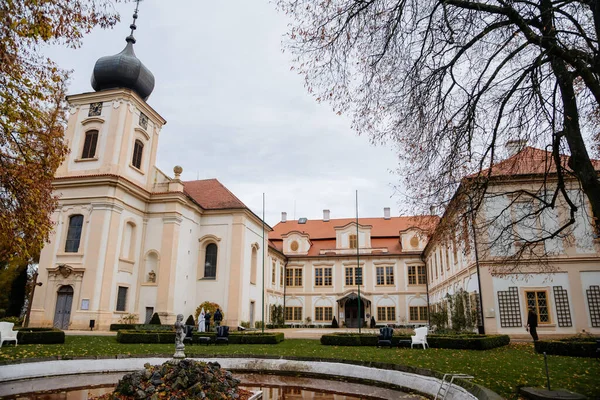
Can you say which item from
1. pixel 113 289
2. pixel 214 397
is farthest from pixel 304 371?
pixel 113 289

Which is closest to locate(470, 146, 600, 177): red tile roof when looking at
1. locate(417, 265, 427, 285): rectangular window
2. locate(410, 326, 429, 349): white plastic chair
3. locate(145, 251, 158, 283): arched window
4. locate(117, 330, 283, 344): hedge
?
locate(410, 326, 429, 349): white plastic chair

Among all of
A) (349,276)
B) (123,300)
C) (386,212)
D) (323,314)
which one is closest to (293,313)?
(323,314)

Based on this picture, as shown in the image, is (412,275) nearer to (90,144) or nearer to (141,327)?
(141,327)

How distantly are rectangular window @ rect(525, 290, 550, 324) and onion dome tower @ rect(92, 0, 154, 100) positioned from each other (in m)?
26.7

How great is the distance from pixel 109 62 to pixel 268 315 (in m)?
23.3

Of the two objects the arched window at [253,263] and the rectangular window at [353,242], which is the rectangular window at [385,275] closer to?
the rectangular window at [353,242]

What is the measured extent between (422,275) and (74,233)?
30.7 meters

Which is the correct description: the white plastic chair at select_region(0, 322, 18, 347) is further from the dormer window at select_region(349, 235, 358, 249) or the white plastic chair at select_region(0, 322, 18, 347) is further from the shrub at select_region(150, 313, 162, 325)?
the dormer window at select_region(349, 235, 358, 249)

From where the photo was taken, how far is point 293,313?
42.7m

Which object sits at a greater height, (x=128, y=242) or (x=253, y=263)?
(x=128, y=242)

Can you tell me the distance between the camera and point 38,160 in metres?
11.0

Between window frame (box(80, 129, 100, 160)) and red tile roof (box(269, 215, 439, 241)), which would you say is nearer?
window frame (box(80, 129, 100, 160))

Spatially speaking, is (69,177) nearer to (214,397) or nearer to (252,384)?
(252,384)

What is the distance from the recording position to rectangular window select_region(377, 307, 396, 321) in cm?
4132
